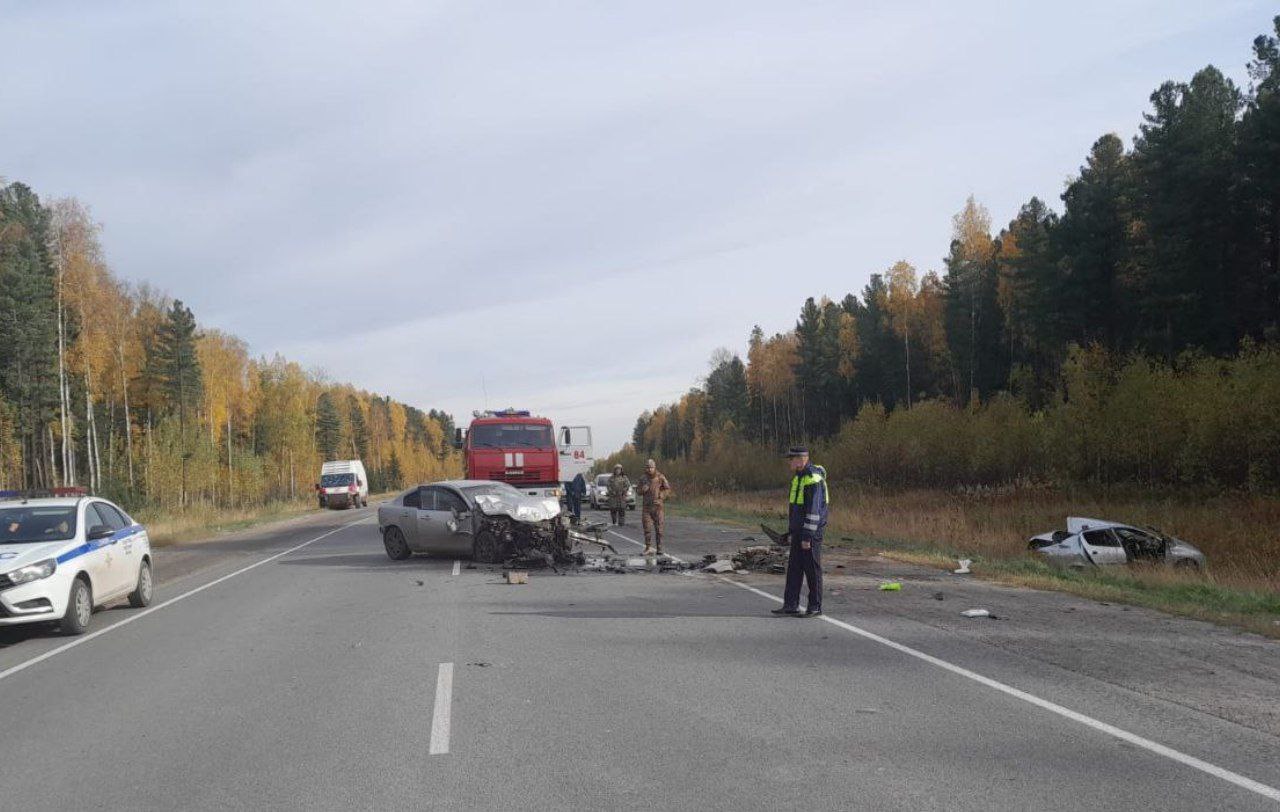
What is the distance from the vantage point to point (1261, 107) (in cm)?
3519

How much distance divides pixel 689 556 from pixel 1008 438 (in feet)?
103

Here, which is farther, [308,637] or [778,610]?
[778,610]

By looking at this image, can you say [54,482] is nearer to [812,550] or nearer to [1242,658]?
[812,550]

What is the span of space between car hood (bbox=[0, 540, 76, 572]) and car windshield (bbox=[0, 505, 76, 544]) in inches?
12.2

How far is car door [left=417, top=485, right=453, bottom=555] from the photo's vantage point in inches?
701

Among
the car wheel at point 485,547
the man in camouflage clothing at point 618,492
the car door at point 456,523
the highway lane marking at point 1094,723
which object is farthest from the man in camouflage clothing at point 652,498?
the highway lane marking at point 1094,723

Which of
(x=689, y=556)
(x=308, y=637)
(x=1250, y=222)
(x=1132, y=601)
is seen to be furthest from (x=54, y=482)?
(x=1250, y=222)

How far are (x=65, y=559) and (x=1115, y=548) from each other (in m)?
18.9

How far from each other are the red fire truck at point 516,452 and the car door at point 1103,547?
12336 mm

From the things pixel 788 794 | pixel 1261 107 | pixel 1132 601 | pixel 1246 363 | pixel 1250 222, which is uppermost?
pixel 1261 107

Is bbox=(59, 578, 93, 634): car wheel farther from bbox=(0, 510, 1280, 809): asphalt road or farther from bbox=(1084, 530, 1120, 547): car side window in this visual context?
bbox=(1084, 530, 1120, 547): car side window

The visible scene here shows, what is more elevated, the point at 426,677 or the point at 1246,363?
the point at 1246,363

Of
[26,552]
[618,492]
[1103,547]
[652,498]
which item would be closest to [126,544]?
[26,552]

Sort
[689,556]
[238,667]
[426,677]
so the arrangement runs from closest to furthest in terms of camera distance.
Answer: [426,677], [238,667], [689,556]
